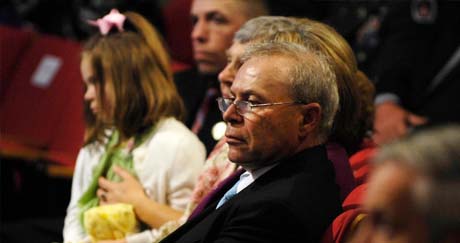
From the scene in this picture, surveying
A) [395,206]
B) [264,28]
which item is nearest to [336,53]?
[264,28]

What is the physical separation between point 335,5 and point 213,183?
2168 millimetres

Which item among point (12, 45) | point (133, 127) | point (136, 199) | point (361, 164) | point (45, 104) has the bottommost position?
point (45, 104)

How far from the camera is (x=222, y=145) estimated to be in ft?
9.21

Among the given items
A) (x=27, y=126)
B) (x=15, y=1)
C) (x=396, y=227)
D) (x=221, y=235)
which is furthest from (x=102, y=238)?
(x=15, y=1)

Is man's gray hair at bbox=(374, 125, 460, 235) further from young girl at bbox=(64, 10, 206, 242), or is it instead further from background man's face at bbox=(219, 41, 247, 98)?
young girl at bbox=(64, 10, 206, 242)

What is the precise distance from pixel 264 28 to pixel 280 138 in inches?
23.0

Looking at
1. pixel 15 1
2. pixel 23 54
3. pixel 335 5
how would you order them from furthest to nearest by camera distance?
pixel 15 1, pixel 23 54, pixel 335 5

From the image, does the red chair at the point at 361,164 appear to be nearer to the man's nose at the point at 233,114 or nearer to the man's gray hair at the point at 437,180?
the man's nose at the point at 233,114

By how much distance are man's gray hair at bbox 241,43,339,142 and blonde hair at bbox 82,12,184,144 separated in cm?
82

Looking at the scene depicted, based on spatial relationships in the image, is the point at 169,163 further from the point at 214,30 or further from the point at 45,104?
the point at 45,104

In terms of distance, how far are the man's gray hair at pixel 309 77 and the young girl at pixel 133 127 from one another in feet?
2.43

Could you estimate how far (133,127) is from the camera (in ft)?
9.93

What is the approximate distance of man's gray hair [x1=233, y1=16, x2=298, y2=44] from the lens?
2.61 meters

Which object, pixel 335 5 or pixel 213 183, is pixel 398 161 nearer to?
pixel 213 183
